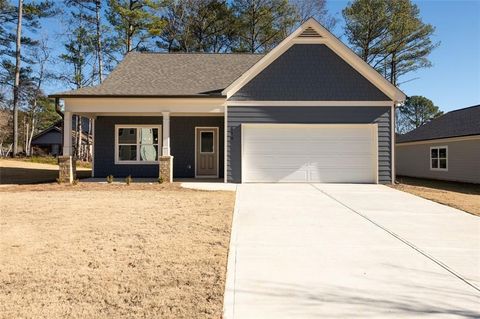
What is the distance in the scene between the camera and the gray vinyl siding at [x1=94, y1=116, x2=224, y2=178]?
1523 cm

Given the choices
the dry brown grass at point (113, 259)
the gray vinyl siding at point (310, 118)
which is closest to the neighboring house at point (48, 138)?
the gray vinyl siding at point (310, 118)

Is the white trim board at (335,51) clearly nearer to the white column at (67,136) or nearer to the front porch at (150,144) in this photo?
the front porch at (150,144)

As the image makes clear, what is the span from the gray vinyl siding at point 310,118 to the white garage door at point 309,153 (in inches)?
9.5

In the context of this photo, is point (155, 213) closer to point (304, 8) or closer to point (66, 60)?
point (304, 8)

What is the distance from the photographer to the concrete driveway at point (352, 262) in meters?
3.37

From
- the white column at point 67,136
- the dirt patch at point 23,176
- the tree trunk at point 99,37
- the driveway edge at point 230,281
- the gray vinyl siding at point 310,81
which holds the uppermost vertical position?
the tree trunk at point 99,37

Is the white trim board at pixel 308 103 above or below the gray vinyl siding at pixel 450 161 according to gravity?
above

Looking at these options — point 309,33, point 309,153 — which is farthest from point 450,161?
point 309,33

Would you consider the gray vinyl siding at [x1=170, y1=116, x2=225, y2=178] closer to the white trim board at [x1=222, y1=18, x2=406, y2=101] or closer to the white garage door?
the white garage door

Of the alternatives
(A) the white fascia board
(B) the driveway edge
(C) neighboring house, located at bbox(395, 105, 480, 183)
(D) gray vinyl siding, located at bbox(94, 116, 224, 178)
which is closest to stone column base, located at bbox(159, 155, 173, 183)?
(A) the white fascia board

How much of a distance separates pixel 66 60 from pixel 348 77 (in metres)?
27.9

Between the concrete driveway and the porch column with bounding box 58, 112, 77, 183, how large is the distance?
24.7 feet

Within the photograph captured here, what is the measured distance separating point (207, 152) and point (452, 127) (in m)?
12.7

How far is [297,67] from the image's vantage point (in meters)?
13.5
